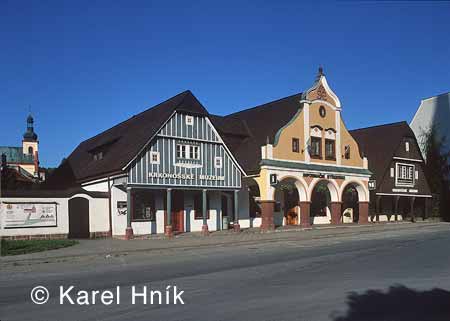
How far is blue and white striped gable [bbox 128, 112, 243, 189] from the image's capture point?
25.5m

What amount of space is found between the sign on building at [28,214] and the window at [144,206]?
16.3 ft

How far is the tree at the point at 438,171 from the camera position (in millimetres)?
48094

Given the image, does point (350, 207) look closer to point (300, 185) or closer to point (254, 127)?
point (300, 185)

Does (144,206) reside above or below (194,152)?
below

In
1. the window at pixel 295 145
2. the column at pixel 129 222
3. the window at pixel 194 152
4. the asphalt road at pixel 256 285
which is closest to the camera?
the asphalt road at pixel 256 285

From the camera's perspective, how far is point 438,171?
159 feet

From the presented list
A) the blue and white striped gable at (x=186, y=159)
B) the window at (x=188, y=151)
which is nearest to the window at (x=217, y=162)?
the blue and white striped gable at (x=186, y=159)

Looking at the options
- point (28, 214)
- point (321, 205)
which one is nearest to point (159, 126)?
point (28, 214)

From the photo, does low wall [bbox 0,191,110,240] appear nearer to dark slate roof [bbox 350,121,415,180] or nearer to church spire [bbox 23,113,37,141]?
dark slate roof [bbox 350,121,415,180]

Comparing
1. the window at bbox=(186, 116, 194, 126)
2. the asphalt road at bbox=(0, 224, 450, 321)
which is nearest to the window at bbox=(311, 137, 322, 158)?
the window at bbox=(186, 116, 194, 126)

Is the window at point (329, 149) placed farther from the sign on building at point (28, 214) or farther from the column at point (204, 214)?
the sign on building at point (28, 214)

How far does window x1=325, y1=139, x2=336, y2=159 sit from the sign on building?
64.1 ft

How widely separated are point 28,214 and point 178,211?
363 inches

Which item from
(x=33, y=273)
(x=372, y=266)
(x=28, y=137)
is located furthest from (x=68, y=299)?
(x=28, y=137)
